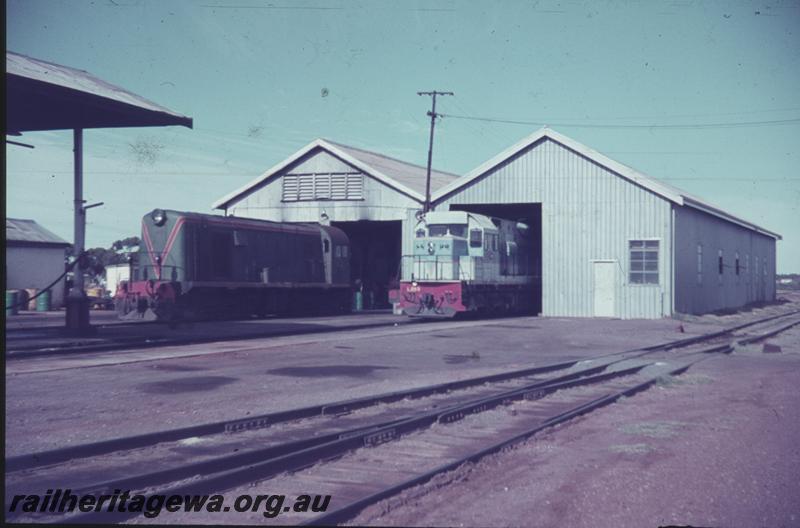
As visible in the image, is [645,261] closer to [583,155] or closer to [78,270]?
[583,155]

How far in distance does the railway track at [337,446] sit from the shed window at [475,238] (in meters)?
14.9

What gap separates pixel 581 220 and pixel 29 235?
80.0ft

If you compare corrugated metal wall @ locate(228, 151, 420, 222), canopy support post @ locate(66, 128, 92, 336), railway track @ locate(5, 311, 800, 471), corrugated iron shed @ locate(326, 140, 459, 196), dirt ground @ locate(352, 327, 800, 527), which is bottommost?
dirt ground @ locate(352, 327, 800, 527)

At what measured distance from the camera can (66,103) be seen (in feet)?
50.0

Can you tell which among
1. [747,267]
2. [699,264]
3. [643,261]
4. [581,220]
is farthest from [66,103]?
[747,267]

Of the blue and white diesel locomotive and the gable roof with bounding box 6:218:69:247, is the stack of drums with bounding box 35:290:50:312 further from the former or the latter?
the blue and white diesel locomotive

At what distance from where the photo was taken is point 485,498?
571 centimetres

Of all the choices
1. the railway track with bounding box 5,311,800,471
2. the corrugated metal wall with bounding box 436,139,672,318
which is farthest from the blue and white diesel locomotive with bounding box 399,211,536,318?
the railway track with bounding box 5,311,800,471

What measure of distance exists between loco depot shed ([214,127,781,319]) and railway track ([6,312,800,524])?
17.9 m

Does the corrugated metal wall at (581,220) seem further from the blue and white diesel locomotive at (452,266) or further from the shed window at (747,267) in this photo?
the shed window at (747,267)

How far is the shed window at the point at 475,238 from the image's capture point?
26.6m

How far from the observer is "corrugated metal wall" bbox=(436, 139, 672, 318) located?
28.7 meters

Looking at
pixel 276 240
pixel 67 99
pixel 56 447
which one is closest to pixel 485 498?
pixel 56 447

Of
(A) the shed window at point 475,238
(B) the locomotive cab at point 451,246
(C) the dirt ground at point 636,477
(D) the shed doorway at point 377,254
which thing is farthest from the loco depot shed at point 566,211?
(C) the dirt ground at point 636,477
